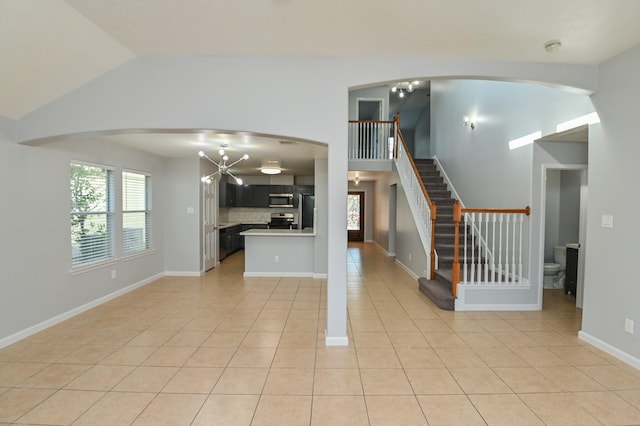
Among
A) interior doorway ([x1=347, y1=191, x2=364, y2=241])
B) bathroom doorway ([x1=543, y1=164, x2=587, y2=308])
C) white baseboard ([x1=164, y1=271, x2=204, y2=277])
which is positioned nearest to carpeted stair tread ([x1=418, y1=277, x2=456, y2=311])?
bathroom doorway ([x1=543, y1=164, x2=587, y2=308])

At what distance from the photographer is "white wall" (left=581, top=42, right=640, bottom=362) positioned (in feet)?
9.16

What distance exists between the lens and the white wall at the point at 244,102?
3.04 meters

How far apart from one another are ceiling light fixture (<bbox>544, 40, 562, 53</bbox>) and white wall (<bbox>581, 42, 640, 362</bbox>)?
0.77 m

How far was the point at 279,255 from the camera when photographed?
20.2ft

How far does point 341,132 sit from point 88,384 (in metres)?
3.14

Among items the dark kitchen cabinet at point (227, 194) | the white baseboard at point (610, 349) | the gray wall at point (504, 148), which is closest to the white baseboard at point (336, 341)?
the gray wall at point (504, 148)

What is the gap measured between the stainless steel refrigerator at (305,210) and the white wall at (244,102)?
5.26 m

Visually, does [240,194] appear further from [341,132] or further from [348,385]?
[348,385]

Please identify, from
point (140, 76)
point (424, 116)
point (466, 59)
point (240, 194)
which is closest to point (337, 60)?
point (466, 59)

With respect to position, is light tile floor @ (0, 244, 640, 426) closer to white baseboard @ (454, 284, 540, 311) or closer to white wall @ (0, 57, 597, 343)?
white baseboard @ (454, 284, 540, 311)

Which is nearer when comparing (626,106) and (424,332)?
(626,106)

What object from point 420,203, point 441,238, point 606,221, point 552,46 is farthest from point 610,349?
point 420,203

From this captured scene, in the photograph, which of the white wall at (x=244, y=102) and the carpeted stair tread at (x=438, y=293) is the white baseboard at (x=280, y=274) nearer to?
the carpeted stair tread at (x=438, y=293)

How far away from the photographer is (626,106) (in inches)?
113
